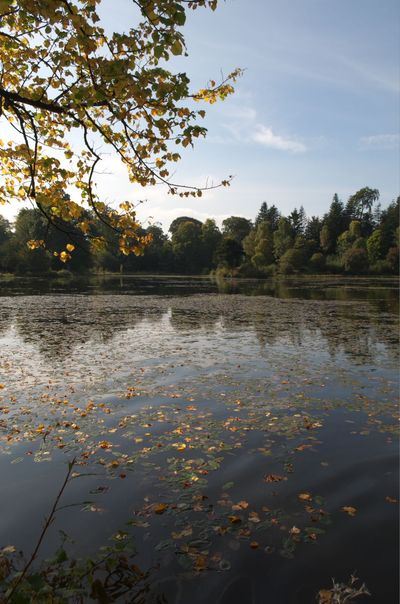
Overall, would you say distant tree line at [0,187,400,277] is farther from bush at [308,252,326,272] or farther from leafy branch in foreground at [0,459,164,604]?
leafy branch in foreground at [0,459,164,604]

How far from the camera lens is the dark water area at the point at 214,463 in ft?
14.5

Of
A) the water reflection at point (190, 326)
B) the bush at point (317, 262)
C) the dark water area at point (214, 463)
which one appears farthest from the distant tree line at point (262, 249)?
the dark water area at point (214, 463)

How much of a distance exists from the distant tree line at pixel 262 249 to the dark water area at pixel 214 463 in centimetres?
6020

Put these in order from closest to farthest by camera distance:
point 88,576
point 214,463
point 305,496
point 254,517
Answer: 1. point 88,576
2. point 254,517
3. point 305,496
4. point 214,463

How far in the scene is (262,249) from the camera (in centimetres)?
9488

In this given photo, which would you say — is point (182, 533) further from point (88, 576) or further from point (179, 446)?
point (179, 446)

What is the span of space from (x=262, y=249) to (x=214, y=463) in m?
90.8

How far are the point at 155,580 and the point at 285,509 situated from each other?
6.57 ft

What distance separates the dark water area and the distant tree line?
60199mm

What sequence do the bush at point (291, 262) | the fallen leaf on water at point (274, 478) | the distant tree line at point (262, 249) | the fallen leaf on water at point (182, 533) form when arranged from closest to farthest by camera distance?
the fallen leaf on water at point (182, 533) → the fallen leaf on water at point (274, 478) → the distant tree line at point (262, 249) → the bush at point (291, 262)

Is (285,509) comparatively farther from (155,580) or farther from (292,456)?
(155,580)

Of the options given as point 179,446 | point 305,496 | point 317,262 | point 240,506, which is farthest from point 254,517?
point 317,262

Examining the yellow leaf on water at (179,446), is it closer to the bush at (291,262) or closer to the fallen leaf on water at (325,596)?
the fallen leaf on water at (325,596)

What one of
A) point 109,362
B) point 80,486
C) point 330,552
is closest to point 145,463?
point 80,486
